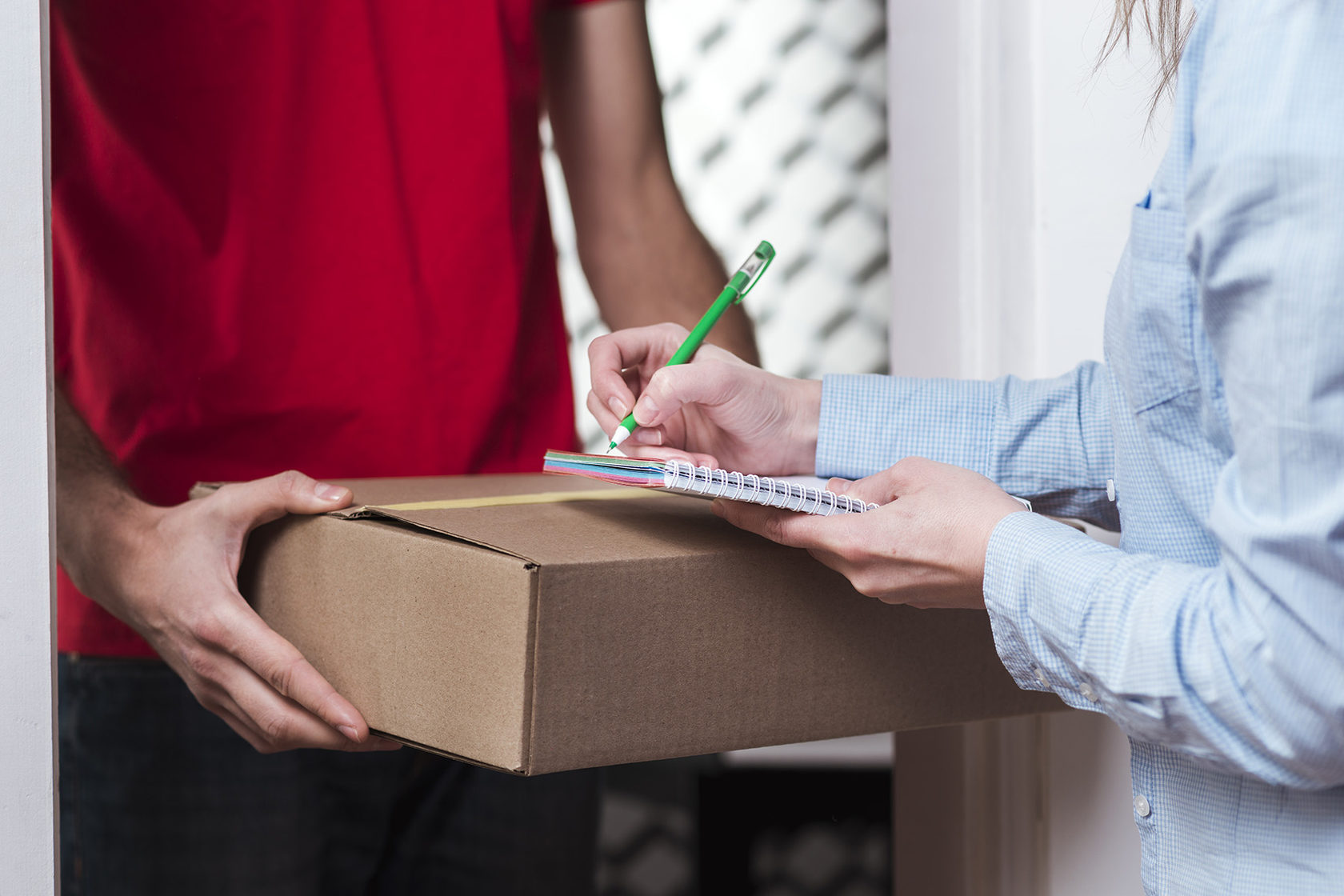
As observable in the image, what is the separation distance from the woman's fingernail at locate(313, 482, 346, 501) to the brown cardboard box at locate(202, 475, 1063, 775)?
0.02 m

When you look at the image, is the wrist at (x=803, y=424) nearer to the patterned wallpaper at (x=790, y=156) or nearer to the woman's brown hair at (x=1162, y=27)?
the woman's brown hair at (x=1162, y=27)

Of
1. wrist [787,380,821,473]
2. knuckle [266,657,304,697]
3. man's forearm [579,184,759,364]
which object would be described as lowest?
knuckle [266,657,304,697]

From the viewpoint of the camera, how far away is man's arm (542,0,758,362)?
1.16 metres

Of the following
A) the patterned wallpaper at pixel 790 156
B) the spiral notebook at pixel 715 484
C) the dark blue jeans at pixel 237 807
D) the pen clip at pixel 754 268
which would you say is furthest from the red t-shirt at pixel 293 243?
the patterned wallpaper at pixel 790 156

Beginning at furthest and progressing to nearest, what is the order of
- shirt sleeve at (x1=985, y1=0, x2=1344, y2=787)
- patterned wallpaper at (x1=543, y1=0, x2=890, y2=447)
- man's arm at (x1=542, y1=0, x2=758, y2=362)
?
1. patterned wallpaper at (x1=543, y1=0, x2=890, y2=447)
2. man's arm at (x1=542, y1=0, x2=758, y2=362)
3. shirt sleeve at (x1=985, y1=0, x2=1344, y2=787)

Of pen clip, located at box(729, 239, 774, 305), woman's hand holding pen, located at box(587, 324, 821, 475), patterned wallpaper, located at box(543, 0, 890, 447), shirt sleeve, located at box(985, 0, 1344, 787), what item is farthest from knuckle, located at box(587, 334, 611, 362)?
patterned wallpaper, located at box(543, 0, 890, 447)

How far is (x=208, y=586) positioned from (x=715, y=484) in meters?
0.35

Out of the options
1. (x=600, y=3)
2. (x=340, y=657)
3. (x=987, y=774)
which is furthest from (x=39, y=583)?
(x=600, y=3)

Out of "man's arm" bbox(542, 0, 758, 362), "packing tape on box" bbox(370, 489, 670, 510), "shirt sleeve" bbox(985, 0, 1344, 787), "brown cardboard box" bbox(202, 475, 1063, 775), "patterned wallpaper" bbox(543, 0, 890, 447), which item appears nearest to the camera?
"shirt sleeve" bbox(985, 0, 1344, 787)

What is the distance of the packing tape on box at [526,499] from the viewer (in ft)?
2.00

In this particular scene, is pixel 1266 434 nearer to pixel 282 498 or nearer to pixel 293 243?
pixel 282 498

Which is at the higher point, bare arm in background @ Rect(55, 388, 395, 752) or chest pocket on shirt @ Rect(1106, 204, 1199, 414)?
chest pocket on shirt @ Rect(1106, 204, 1199, 414)

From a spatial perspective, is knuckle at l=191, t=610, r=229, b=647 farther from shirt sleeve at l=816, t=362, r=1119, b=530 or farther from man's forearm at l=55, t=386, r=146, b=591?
shirt sleeve at l=816, t=362, r=1119, b=530

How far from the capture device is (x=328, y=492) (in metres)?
0.62
